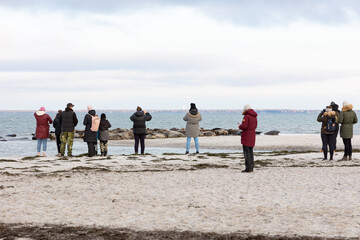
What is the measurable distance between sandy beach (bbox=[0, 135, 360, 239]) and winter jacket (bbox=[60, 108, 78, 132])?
2.74m

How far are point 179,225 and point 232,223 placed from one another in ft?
2.81

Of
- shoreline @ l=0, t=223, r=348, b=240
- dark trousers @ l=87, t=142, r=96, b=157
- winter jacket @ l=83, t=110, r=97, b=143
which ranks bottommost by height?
shoreline @ l=0, t=223, r=348, b=240

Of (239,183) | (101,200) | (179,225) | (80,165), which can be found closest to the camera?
(179,225)

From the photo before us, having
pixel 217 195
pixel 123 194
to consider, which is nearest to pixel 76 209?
pixel 123 194

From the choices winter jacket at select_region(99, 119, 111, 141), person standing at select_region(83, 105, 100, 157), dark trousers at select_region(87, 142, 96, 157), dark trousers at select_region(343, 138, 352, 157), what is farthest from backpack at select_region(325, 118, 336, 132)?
dark trousers at select_region(87, 142, 96, 157)

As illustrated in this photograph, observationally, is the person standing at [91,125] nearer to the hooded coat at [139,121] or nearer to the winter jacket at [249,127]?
the hooded coat at [139,121]

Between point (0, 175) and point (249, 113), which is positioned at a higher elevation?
point (249, 113)

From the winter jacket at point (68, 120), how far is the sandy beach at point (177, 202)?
108 inches

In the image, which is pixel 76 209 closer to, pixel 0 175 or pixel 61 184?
pixel 61 184

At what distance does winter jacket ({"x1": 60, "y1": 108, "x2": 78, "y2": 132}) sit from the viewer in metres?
17.3

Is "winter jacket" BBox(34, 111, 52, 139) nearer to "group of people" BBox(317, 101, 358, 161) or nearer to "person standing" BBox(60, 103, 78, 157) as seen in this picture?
"person standing" BBox(60, 103, 78, 157)

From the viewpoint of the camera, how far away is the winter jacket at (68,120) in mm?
17312

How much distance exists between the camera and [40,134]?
17.8 m

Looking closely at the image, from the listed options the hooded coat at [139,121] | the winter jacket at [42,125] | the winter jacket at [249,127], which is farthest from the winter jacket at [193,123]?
the winter jacket at [249,127]
